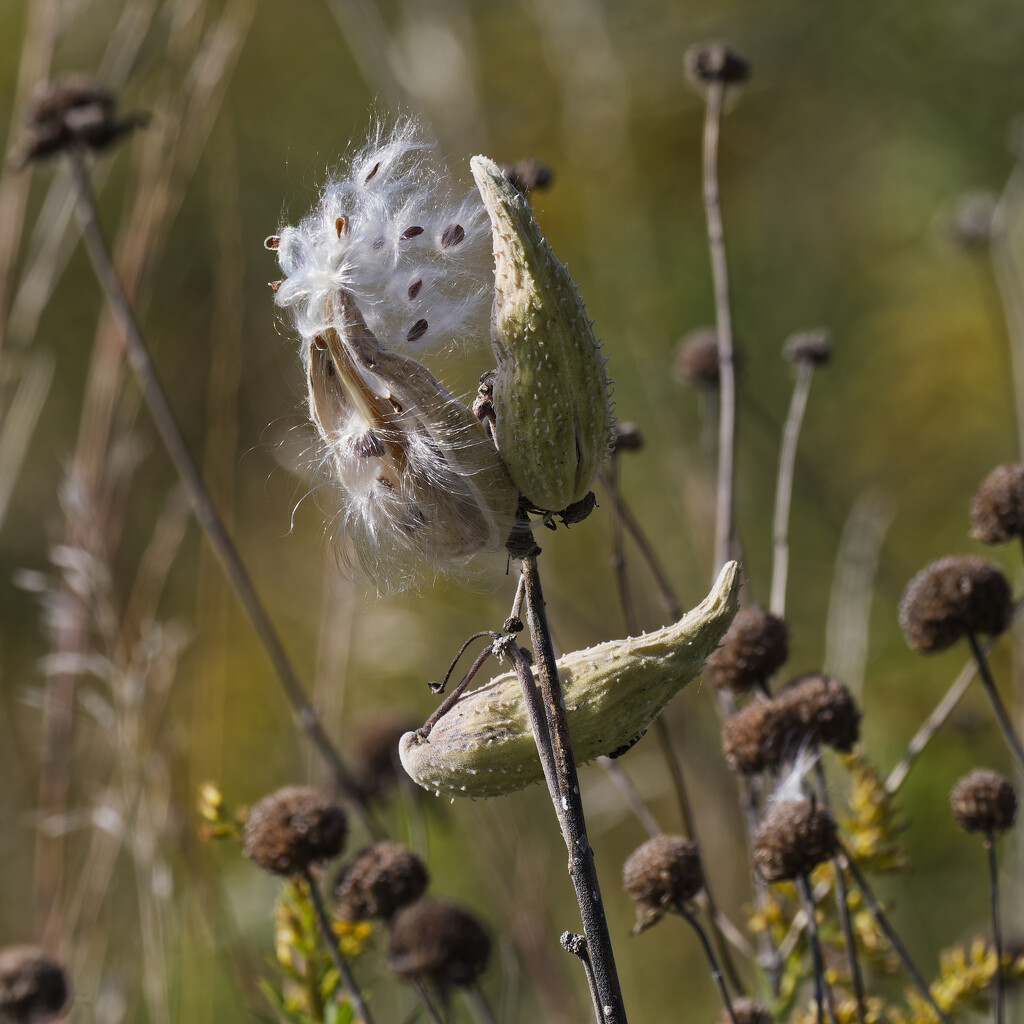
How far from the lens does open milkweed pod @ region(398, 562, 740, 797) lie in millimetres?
748

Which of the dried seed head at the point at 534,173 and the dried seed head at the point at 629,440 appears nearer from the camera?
the dried seed head at the point at 534,173

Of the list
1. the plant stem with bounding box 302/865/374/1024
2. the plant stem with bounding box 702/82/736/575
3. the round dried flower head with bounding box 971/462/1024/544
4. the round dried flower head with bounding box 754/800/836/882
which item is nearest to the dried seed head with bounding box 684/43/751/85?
the plant stem with bounding box 702/82/736/575

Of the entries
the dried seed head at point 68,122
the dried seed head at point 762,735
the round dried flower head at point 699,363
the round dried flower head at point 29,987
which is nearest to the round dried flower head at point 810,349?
the round dried flower head at point 699,363

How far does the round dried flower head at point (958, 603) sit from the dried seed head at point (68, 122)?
1.27 meters

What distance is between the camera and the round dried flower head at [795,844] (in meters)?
0.92

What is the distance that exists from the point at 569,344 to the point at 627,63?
3.98 m

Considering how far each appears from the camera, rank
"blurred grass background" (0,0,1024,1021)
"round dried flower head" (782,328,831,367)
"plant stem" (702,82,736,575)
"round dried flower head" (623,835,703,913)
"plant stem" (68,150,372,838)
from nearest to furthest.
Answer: "round dried flower head" (623,835,703,913), "plant stem" (702,82,736,575), "plant stem" (68,150,372,838), "round dried flower head" (782,328,831,367), "blurred grass background" (0,0,1024,1021)

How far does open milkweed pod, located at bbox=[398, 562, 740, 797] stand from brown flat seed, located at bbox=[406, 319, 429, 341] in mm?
239

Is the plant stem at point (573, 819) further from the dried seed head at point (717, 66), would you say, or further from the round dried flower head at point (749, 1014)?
the dried seed head at point (717, 66)

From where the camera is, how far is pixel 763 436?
3766mm

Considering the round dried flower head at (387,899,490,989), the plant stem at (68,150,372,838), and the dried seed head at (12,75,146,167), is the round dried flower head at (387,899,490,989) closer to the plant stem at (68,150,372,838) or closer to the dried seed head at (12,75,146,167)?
the plant stem at (68,150,372,838)

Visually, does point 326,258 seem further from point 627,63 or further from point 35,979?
point 627,63

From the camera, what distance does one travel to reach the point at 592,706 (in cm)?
75

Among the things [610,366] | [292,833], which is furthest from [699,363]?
[610,366]
